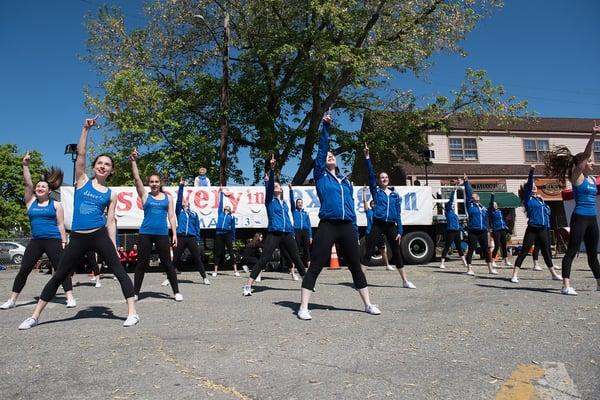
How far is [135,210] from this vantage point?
1439cm

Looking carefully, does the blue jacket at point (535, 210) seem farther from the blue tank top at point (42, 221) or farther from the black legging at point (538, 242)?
the blue tank top at point (42, 221)

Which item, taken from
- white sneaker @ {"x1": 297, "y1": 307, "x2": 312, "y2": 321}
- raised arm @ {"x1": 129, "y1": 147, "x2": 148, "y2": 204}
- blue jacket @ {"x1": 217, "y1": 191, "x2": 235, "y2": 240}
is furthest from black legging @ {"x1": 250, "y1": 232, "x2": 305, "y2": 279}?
blue jacket @ {"x1": 217, "y1": 191, "x2": 235, "y2": 240}

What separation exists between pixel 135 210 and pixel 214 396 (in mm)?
12355

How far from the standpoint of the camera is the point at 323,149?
5.59 m

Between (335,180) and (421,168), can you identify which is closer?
(335,180)

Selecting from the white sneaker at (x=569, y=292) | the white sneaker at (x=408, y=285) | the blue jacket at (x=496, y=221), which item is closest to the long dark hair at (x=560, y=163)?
the white sneaker at (x=569, y=292)

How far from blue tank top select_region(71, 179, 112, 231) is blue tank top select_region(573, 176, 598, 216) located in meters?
6.79

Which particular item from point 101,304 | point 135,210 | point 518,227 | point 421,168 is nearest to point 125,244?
point 135,210

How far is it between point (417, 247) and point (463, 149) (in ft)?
49.6

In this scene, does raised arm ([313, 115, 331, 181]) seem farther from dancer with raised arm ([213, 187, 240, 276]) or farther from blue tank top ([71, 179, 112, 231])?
dancer with raised arm ([213, 187, 240, 276])

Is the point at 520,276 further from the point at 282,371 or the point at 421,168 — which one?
the point at 421,168

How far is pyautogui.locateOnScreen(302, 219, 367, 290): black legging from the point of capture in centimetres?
561

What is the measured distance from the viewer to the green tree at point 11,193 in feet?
143

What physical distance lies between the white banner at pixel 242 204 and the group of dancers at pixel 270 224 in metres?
→ 4.07
